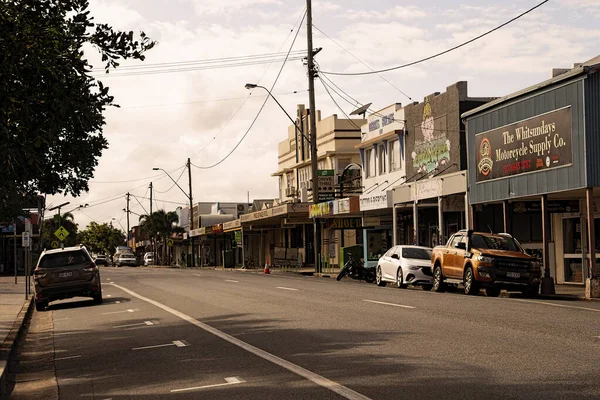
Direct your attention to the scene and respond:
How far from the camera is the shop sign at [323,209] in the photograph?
4819 cm

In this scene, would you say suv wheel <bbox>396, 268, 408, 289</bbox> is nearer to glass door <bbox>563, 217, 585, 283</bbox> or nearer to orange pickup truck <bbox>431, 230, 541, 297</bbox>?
orange pickup truck <bbox>431, 230, 541, 297</bbox>

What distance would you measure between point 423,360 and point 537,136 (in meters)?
18.9

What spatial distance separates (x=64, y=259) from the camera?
86.8ft

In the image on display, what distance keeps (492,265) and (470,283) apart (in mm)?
919

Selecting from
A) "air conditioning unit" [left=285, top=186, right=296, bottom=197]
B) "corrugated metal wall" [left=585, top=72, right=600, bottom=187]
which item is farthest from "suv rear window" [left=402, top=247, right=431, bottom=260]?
"air conditioning unit" [left=285, top=186, right=296, bottom=197]

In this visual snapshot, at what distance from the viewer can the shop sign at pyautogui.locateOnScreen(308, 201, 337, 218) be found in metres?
48.2

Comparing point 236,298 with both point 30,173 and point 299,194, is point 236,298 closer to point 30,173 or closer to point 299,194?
point 30,173

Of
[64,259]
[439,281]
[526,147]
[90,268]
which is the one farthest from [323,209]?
[64,259]

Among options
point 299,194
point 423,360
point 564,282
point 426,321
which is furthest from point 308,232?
point 423,360

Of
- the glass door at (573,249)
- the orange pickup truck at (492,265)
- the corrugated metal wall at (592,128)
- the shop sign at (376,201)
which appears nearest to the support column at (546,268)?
the orange pickup truck at (492,265)

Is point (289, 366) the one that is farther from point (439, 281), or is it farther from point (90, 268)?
point (439, 281)

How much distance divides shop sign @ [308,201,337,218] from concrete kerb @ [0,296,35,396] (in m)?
23.9

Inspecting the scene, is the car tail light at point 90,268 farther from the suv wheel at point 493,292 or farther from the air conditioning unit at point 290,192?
the air conditioning unit at point 290,192

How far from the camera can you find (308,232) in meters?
68.6
